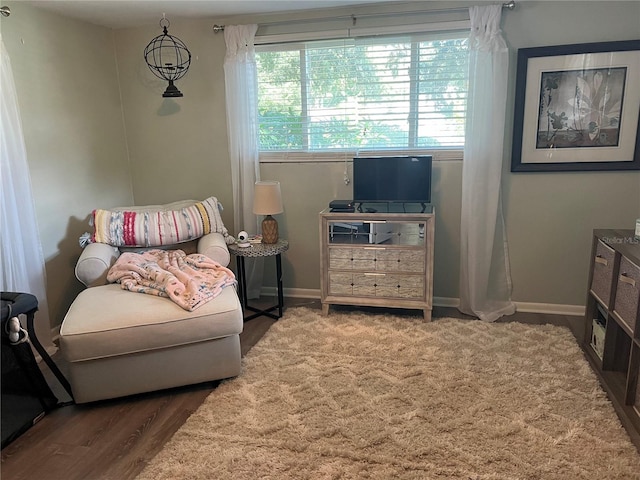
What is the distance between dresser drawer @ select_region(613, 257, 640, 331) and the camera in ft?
6.79

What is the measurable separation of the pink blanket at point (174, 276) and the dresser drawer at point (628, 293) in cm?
207

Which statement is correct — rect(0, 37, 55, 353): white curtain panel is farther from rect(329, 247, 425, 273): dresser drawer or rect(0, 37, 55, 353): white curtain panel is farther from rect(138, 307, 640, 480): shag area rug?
rect(329, 247, 425, 273): dresser drawer

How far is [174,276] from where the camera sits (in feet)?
8.41

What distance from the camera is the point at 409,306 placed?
313 centimetres

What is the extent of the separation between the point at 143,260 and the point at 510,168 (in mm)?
2571

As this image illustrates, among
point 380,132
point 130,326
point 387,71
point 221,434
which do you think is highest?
point 387,71

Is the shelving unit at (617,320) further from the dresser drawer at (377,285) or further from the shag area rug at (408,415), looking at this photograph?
the dresser drawer at (377,285)

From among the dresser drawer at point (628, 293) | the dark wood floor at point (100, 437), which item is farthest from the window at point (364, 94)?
the dark wood floor at point (100, 437)

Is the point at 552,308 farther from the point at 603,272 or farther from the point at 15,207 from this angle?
the point at 15,207

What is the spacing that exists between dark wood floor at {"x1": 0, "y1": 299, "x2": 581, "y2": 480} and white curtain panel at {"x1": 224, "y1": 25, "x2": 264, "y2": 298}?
1553 millimetres

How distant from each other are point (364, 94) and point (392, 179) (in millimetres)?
694

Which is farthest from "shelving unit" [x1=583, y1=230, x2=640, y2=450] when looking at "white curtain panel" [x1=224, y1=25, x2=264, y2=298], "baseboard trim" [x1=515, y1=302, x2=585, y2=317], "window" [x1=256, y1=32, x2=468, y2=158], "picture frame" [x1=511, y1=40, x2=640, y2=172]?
"white curtain panel" [x1=224, y1=25, x2=264, y2=298]

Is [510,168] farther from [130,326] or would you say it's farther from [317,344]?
[130,326]

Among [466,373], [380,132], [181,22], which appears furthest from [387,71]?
[466,373]
